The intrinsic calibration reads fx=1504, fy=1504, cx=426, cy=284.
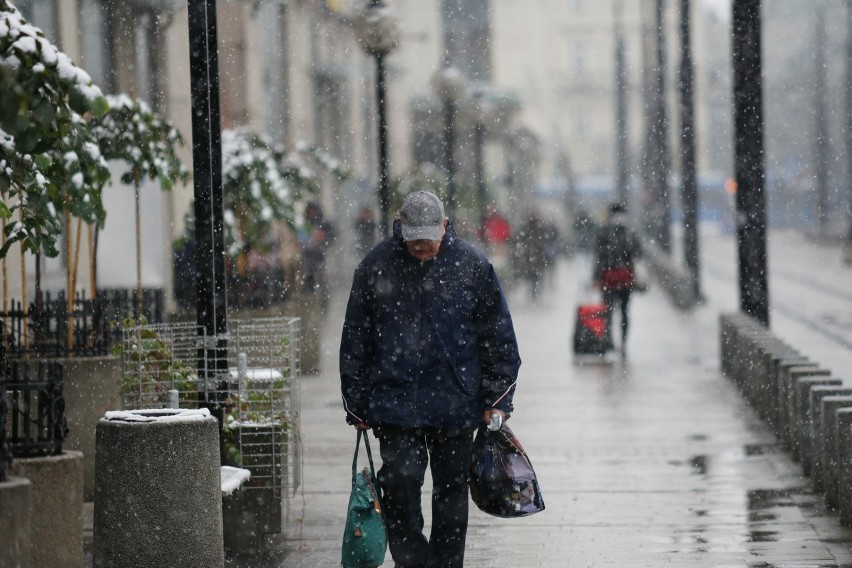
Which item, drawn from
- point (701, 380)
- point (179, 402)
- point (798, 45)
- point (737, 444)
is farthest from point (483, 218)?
point (798, 45)

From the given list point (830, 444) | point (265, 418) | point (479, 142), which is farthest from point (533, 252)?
point (265, 418)

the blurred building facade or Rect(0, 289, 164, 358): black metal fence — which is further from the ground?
the blurred building facade

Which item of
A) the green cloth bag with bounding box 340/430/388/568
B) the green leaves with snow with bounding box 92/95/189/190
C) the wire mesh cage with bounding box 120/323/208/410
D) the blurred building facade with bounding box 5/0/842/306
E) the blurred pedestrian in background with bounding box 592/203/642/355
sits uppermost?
the blurred building facade with bounding box 5/0/842/306

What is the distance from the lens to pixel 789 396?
1065cm

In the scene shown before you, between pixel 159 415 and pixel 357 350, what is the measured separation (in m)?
1.06

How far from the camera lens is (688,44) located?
1086 inches

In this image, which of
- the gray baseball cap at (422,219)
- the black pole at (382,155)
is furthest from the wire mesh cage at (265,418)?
the black pole at (382,155)

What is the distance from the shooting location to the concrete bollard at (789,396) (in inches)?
413

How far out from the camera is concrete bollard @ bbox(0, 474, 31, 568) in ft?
17.3

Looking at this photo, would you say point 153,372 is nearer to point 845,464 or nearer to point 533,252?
point 845,464

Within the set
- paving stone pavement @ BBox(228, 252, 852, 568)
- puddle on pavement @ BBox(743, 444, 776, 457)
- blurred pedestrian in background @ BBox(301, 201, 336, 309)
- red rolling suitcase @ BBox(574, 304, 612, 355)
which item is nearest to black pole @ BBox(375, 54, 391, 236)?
paving stone pavement @ BBox(228, 252, 852, 568)

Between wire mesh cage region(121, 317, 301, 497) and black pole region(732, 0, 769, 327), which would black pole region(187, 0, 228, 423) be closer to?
wire mesh cage region(121, 317, 301, 497)

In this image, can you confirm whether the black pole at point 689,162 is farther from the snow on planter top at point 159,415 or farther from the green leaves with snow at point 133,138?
the snow on planter top at point 159,415

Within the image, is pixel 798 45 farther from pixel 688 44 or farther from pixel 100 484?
pixel 100 484
